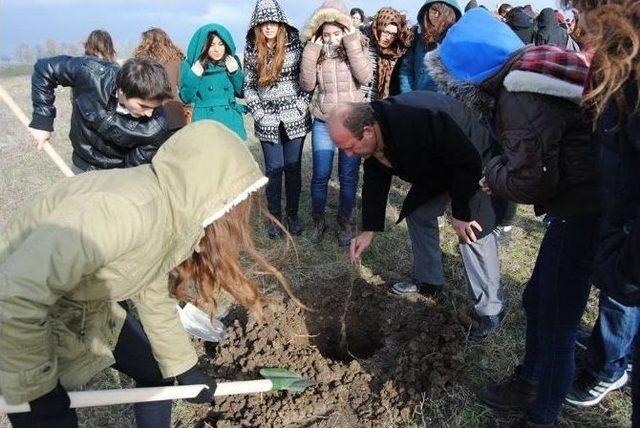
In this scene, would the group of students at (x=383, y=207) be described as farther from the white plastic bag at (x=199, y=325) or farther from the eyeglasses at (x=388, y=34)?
the white plastic bag at (x=199, y=325)

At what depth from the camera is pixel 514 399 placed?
2400 mm

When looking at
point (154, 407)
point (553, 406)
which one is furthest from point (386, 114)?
point (154, 407)

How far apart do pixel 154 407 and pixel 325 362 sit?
1.03 m

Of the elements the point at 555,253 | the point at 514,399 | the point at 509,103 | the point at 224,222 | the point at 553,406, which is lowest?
the point at 514,399

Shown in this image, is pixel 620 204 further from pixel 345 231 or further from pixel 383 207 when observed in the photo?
pixel 345 231

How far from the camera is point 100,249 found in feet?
4.65

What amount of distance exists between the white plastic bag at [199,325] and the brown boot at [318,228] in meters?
1.43

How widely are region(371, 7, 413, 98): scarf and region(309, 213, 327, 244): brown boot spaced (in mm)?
1206

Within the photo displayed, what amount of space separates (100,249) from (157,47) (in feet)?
12.1

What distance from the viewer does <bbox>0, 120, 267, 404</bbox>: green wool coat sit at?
1.35 meters

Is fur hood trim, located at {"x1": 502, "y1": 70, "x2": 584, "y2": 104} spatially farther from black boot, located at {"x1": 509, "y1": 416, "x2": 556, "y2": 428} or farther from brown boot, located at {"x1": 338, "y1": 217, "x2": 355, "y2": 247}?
brown boot, located at {"x1": 338, "y1": 217, "x2": 355, "y2": 247}

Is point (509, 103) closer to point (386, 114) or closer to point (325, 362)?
point (386, 114)

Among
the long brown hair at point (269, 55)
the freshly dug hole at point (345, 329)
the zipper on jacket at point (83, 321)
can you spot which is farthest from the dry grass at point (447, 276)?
the long brown hair at point (269, 55)

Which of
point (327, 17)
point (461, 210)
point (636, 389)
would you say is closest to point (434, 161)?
point (461, 210)
